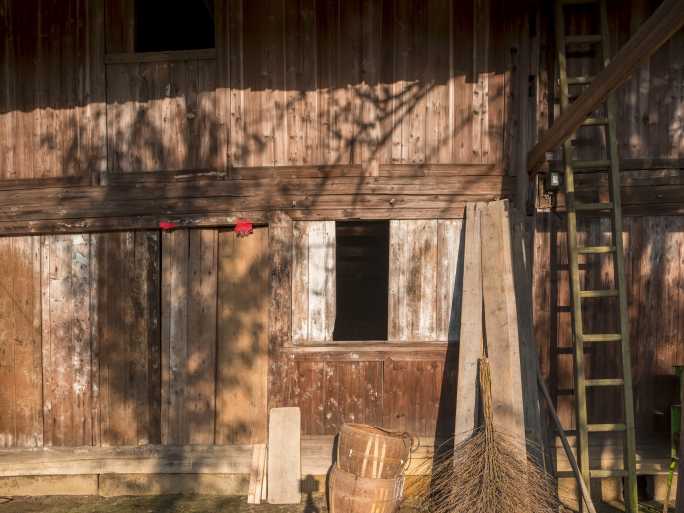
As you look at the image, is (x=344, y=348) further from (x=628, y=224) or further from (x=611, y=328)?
(x=628, y=224)

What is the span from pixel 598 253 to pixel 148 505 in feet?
17.3

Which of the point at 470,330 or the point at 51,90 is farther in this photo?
the point at 51,90

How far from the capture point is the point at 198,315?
18.6 ft

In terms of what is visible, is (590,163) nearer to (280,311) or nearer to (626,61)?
(626,61)

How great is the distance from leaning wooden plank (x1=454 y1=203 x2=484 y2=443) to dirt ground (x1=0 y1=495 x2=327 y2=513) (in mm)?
1704

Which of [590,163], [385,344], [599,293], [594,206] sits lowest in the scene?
[385,344]

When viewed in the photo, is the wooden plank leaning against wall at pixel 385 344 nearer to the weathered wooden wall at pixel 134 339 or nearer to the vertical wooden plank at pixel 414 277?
the vertical wooden plank at pixel 414 277

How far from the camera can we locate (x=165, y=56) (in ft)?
18.4

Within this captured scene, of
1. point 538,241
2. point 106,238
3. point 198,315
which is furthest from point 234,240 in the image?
point 538,241

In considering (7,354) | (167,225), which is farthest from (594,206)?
(7,354)

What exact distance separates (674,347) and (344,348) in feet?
11.2

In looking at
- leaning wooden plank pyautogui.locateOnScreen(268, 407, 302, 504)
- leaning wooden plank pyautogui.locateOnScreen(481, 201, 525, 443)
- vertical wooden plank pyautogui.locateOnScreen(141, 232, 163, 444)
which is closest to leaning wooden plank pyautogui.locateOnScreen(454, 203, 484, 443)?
leaning wooden plank pyautogui.locateOnScreen(481, 201, 525, 443)

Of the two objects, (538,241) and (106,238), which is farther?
(106,238)

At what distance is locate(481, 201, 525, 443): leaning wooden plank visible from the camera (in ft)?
16.1
